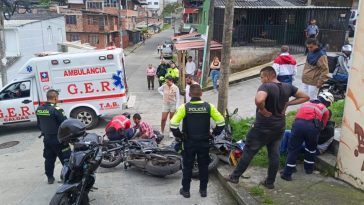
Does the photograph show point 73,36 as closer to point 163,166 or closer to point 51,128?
point 51,128

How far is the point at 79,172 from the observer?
17.4ft

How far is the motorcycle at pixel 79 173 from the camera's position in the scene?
509 centimetres

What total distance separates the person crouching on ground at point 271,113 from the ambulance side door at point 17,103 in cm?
842

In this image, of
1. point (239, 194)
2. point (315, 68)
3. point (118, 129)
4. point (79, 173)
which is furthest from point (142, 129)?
point (315, 68)

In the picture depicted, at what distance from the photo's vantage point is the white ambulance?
11273 mm

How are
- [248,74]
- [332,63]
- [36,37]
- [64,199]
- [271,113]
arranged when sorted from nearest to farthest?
[64,199]
[271,113]
[332,63]
[248,74]
[36,37]

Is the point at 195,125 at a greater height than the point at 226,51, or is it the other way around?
the point at 226,51

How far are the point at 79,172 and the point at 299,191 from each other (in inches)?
128

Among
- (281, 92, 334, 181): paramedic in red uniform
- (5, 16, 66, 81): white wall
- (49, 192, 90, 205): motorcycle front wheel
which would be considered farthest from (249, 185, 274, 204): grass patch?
(5, 16, 66, 81): white wall

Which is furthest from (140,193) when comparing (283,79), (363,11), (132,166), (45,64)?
(45,64)

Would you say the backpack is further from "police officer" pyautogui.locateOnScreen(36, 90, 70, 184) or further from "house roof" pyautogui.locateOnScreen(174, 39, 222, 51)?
"police officer" pyautogui.locateOnScreen(36, 90, 70, 184)

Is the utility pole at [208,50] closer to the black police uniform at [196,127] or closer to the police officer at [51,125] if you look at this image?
the police officer at [51,125]

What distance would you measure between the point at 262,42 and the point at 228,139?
11.6 meters

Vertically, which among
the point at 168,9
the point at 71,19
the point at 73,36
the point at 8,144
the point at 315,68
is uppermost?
the point at 168,9
